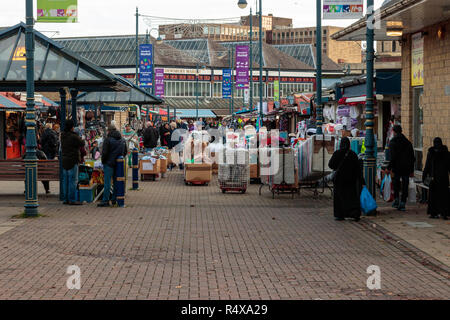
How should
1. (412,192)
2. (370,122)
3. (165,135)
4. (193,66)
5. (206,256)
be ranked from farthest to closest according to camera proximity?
1. (193,66)
2. (165,135)
3. (412,192)
4. (370,122)
5. (206,256)

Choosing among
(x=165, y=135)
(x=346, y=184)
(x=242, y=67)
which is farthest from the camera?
(x=242, y=67)

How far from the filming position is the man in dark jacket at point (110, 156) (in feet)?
55.7

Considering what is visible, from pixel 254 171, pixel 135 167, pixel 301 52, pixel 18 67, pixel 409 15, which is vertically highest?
pixel 301 52

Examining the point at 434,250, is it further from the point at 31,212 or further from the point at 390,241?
the point at 31,212

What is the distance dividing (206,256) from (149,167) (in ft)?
48.9

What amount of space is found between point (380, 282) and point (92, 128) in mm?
20536

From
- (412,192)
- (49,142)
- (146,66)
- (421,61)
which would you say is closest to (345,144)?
(412,192)

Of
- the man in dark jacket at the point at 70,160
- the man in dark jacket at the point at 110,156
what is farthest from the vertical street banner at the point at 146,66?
the man in dark jacket at the point at 110,156

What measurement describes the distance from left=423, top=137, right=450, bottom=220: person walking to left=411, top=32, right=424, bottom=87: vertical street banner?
4363 millimetres

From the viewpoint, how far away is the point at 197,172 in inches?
910

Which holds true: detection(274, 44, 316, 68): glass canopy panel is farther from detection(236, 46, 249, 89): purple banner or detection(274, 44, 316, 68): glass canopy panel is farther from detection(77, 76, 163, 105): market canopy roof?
detection(77, 76, 163, 105): market canopy roof

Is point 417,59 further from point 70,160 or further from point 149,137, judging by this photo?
point 149,137

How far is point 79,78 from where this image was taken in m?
17.9

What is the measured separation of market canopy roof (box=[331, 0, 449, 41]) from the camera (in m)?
14.6
